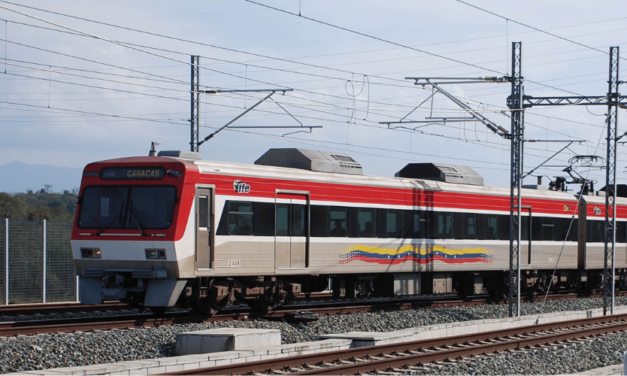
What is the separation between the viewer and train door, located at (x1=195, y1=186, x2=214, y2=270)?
1762 cm

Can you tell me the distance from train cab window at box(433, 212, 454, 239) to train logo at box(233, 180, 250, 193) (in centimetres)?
758

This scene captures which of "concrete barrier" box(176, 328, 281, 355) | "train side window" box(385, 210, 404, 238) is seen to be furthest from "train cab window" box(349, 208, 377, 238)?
"concrete barrier" box(176, 328, 281, 355)

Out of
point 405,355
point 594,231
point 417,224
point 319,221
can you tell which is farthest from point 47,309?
point 594,231

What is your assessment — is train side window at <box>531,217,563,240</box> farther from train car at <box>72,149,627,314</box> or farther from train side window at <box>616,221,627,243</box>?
train side window at <box>616,221,627,243</box>

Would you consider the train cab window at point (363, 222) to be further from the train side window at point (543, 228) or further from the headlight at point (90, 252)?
the train side window at point (543, 228)

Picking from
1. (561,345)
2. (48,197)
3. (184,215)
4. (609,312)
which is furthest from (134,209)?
(48,197)

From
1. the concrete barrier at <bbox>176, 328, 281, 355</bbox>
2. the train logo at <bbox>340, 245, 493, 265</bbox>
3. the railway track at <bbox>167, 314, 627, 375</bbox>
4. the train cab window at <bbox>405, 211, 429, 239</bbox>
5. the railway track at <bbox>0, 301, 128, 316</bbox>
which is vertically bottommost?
the railway track at <bbox>0, 301, 128, 316</bbox>

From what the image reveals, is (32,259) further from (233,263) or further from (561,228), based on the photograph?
(561,228)

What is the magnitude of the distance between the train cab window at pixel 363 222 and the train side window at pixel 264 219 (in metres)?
2.91

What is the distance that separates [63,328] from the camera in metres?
15.6

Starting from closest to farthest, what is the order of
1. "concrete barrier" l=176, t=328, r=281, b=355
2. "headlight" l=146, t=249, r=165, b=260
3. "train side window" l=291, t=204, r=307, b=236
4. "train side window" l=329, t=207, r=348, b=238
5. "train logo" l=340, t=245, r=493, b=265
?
"concrete barrier" l=176, t=328, r=281, b=355 → "headlight" l=146, t=249, r=165, b=260 → "train side window" l=291, t=204, r=307, b=236 → "train side window" l=329, t=207, r=348, b=238 → "train logo" l=340, t=245, r=493, b=265

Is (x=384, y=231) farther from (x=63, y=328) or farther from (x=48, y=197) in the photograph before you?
(x=48, y=197)

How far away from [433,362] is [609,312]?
12.0m

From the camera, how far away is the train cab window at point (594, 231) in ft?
102
